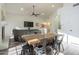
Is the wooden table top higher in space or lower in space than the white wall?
lower

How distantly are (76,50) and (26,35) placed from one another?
0.92 m

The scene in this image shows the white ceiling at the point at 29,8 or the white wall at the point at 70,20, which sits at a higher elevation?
the white ceiling at the point at 29,8

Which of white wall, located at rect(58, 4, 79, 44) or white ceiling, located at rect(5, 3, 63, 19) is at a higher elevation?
white ceiling, located at rect(5, 3, 63, 19)

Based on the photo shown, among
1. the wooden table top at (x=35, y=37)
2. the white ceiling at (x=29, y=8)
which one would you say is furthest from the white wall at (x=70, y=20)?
the wooden table top at (x=35, y=37)

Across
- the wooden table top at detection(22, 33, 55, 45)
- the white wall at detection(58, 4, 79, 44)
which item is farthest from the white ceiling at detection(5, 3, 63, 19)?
the wooden table top at detection(22, 33, 55, 45)

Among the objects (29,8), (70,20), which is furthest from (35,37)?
(70,20)

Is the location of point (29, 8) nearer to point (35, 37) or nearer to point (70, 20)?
point (35, 37)

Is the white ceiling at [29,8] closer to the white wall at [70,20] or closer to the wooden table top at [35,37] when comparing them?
the white wall at [70,20]

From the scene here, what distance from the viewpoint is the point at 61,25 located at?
2.49 meters

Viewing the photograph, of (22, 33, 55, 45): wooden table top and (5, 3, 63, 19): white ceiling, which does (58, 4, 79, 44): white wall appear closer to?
(5, 3, 63, 19): white ceiling

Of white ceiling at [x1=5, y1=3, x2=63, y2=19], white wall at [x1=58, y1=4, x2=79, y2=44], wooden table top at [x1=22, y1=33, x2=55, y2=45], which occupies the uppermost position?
white ceiling at [x1=5, y1=3, x2=63, y2=19]
